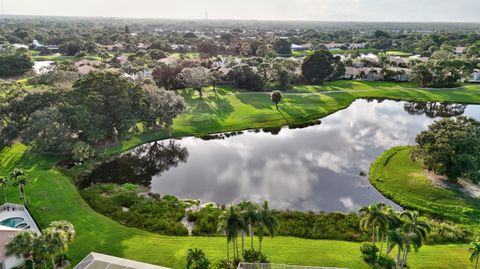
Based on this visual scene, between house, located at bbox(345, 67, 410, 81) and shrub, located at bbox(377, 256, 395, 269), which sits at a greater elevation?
house, located at bbox(345, 67, 410, 81)

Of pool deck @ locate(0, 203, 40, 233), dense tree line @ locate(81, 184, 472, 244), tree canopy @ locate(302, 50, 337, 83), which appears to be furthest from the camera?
tree canopy @ locate(302, 50, 337, 83)

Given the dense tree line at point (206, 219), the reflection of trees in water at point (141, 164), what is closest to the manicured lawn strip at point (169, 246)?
the dense tree line at point (206, 219)

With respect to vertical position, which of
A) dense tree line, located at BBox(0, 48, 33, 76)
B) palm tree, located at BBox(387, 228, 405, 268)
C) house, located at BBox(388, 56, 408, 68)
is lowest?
palm tree, located at BBox(387, 228, 405, 268)

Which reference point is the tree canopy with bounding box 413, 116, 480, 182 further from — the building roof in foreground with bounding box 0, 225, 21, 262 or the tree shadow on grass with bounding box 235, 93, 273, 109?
the building roof in foreground with bounding box 0, 225, 21, 262

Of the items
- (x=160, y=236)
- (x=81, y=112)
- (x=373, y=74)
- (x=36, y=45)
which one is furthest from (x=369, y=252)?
(x=36, y=45)

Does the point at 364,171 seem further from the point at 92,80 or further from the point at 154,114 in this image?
the point at 92,80

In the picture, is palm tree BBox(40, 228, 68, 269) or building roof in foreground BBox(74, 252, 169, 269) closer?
palm tree BBox(40, 228, 68, 269)

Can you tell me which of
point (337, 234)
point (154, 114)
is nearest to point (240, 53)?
point (154, 114)

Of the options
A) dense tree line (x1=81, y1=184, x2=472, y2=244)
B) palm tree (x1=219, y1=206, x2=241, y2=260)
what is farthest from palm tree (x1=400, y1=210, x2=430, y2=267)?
palm tree (x1=219, y1=206, x2=241, y2=260)
